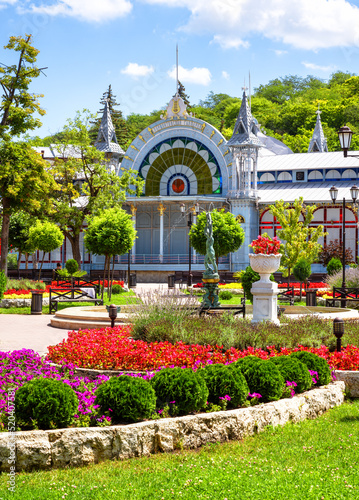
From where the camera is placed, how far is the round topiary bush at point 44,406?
7.05 m

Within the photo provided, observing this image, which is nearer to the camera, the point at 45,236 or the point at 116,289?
the point at 116,289

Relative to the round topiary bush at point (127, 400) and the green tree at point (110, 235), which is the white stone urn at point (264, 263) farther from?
the green tree at point (110, 235)

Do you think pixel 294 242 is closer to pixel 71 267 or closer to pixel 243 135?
pixel 71 267

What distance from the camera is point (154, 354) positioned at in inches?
442

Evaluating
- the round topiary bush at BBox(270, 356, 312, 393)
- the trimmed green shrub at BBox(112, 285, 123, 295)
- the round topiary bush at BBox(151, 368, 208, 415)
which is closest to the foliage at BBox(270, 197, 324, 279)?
the trimmed green shrub at BBox(112, 285, 123, 295)

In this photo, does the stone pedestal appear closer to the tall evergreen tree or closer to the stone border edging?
the stone border edging

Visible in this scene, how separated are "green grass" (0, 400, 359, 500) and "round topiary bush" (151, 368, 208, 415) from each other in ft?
1.96

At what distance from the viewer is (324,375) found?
33.5 feet

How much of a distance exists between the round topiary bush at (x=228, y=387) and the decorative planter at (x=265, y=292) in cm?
643

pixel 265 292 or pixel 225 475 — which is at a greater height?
pixel 265 292

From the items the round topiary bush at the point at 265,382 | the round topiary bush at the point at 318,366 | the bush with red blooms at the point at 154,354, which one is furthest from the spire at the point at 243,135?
the round topiary bush at the point at 265,382

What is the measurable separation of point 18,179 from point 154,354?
19.7m

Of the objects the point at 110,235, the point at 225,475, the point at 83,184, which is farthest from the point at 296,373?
the point at 83,184

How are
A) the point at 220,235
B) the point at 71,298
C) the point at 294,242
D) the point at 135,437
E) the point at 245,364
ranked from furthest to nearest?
the point at 220,235 < the point at 294,242 < the point at 71,298 < the point at 245,364 < the point at 135,437
